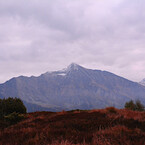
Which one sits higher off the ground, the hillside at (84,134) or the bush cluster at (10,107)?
the bush cluster at (10,107)

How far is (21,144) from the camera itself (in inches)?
208

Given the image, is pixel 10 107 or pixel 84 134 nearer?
pixel 84 134

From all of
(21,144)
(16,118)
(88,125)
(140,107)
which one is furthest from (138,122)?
(140,107)

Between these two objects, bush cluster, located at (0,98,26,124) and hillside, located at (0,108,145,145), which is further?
bush cluster, located at (0,98,26,124)

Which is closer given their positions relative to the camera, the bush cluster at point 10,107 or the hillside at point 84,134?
the hillside at point 84,134

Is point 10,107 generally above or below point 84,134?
above

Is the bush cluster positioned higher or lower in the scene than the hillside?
higher

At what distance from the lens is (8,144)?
17.2 feet

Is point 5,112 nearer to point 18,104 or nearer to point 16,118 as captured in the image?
point 18,104

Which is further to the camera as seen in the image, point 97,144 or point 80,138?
point 80,138

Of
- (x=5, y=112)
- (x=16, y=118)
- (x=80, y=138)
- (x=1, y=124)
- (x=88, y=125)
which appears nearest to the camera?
(x=80, y=138)

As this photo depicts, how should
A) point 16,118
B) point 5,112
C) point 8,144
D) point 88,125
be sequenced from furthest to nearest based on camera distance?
point 5,112, point 16,118, point 88,125, point 8,144

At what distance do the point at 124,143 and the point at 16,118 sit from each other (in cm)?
1407

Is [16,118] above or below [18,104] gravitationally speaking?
below
